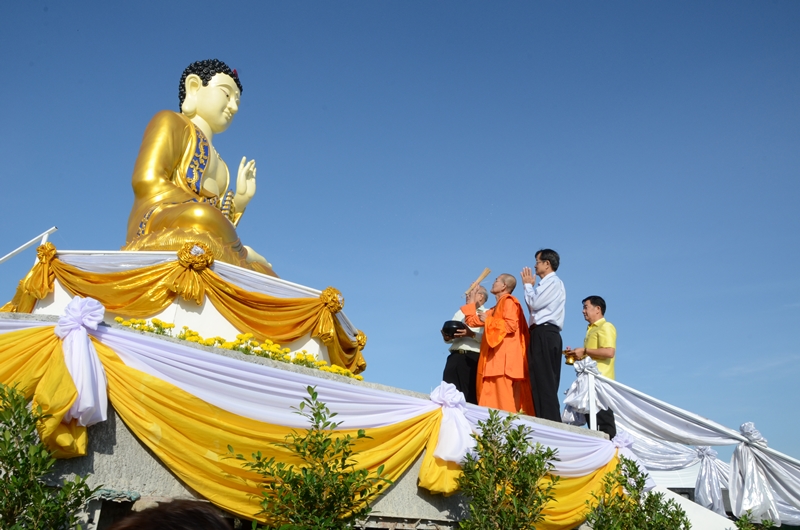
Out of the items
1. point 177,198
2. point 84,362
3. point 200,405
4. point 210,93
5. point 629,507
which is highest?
point 210,93

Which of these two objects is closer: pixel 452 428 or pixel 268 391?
pixel 268 391

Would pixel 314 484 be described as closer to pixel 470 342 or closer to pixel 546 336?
pixel 546 336

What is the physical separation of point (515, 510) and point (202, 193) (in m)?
5.67

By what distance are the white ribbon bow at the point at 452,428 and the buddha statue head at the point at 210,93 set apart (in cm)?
569

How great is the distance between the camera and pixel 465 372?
281 inches

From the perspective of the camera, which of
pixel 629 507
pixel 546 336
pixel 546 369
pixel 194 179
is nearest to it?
pixel 629 507

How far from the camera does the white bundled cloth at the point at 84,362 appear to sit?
346 centimetres

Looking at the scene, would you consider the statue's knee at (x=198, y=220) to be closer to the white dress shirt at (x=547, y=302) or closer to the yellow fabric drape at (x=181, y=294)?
the yellow fabric drape at (x=181, y=294)

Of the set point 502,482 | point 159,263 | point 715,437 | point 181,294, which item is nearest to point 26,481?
point 502,482

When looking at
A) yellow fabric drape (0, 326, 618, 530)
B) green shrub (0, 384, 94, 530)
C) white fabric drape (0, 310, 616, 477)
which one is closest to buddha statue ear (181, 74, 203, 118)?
white fabric drape (0, 310, 616, 477)

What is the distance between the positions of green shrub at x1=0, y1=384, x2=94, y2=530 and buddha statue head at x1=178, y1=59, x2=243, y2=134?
6392 mm

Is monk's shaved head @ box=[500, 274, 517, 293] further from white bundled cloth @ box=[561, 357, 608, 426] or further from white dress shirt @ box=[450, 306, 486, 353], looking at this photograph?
white bundled cloth @ box=[561, 357, 608, 426]

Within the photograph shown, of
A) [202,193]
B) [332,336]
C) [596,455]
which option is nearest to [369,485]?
[596,455]

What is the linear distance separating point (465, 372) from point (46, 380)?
174 inches
